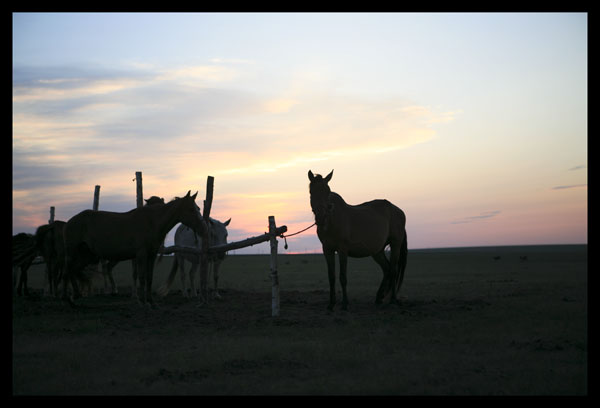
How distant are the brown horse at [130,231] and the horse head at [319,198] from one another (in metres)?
2.98

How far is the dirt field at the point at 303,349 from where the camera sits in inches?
221

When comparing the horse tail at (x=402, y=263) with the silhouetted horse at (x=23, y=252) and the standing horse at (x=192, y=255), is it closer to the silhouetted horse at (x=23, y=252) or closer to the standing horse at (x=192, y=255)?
the standing horse at (x=192, y=255)

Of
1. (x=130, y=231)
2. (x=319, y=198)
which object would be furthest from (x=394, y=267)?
(x=130, y=231)

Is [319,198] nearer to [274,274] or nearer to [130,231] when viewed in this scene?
[274,274]

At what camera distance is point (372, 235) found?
12.2 m

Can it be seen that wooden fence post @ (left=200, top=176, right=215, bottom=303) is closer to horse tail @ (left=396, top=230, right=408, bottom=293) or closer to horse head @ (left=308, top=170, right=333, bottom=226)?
horse head @ (left=308, top=170, right=333, bottom=226)

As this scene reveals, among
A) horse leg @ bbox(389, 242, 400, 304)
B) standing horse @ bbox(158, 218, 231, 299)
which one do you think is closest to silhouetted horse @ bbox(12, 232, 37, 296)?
standing horse @ bbox(158, 218, 231, 299)

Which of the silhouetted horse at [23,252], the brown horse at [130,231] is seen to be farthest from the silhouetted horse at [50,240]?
the brown horse at [130,231]

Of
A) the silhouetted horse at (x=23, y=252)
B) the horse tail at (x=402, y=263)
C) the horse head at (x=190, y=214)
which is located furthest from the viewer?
the silhouetted horse at (x=23, y=252)

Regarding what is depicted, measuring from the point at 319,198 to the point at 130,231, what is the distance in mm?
4565

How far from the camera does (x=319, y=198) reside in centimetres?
1088

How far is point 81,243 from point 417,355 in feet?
28.1
